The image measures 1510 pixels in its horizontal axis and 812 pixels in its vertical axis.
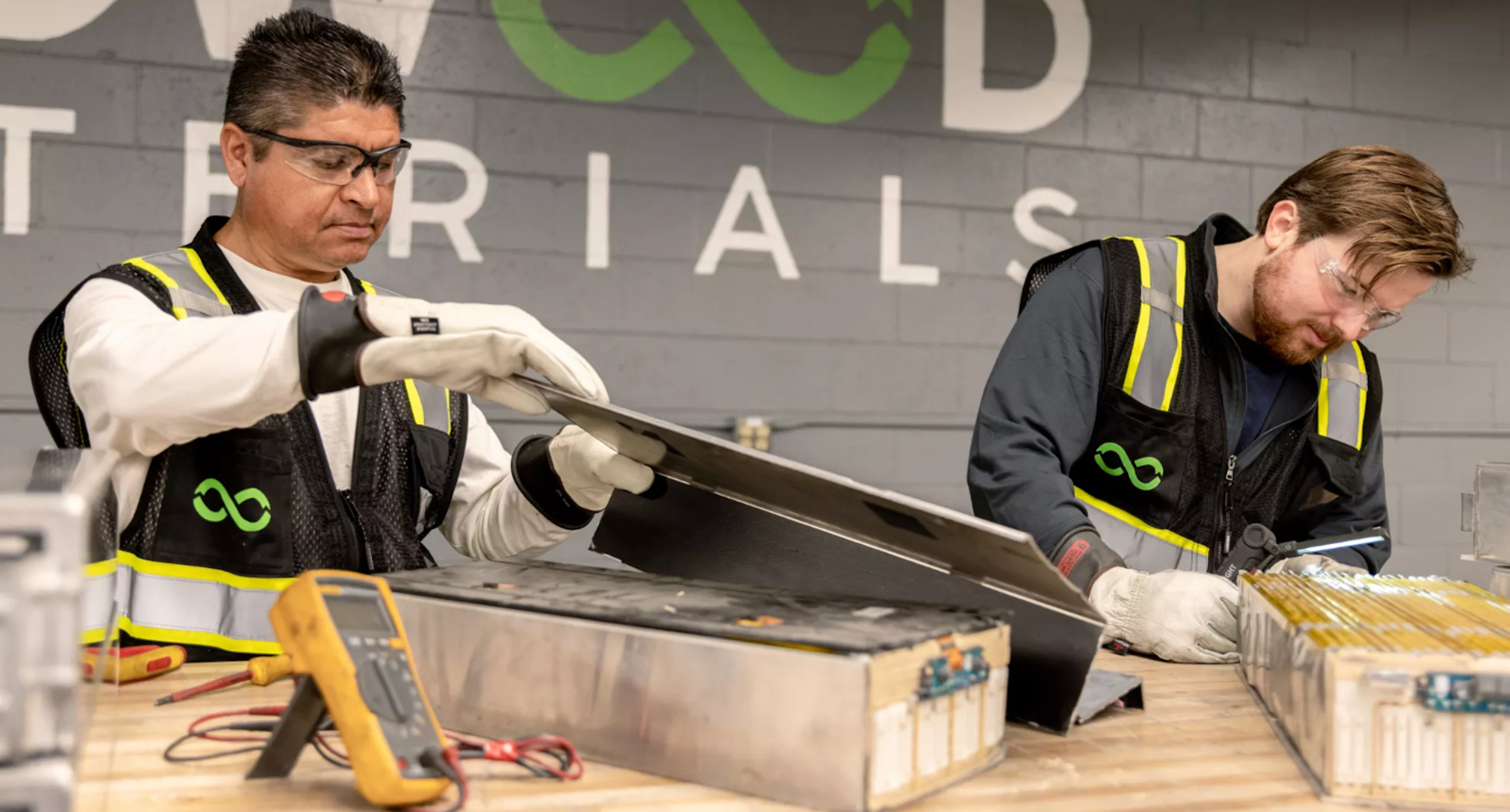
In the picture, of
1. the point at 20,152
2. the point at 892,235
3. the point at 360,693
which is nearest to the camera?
the point at 360,693

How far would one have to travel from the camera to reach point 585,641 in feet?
2.98

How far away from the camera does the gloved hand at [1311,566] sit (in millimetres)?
1406

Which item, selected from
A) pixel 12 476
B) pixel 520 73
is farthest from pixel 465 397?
pixel 520 73

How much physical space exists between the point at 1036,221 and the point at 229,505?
2492 millimetres

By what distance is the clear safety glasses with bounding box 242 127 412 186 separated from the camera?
1552mm

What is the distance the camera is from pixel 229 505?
145cm

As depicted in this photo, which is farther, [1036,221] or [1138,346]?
[1036,221]

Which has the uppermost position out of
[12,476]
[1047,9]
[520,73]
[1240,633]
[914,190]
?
[1047,9]

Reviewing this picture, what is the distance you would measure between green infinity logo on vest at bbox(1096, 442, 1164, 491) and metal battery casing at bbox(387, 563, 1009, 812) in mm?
877

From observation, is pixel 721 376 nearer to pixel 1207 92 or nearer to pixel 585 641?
pixel 1207 92

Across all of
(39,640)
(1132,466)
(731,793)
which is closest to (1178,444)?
(1132,466)

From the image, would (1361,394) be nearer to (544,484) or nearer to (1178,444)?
(1178,444)

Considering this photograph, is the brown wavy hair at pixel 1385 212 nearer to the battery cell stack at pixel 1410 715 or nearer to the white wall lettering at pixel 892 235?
the battery cell stack at pixel 1410 715

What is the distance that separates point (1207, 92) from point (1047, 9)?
58 cm
